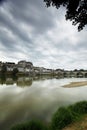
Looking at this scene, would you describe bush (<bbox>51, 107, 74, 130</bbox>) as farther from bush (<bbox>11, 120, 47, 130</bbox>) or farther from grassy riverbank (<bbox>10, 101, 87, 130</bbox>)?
bush (<bbox>11, 120, 47, 130</bbox>)

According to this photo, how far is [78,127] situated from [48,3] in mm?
7236

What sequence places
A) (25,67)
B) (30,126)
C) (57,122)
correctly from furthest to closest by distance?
(25,67) → (57,122) → (30,126)

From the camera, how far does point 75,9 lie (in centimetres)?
1088

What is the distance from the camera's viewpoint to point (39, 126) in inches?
400

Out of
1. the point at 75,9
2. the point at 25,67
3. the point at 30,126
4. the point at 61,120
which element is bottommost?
the point at 30,126

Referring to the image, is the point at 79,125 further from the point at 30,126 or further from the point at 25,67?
the point at 25,67

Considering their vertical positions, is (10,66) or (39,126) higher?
(10,66)

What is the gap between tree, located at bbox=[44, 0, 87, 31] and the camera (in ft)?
34.4

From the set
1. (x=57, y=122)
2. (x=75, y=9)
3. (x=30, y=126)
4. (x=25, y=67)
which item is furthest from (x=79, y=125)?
(x=25, y=67)

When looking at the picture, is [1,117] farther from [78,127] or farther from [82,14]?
[82,14]

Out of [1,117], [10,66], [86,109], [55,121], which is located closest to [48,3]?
[55,121]

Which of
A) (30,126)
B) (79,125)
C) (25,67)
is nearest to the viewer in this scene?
(30,126)

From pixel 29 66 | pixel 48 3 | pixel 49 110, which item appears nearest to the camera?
pixel 48 3

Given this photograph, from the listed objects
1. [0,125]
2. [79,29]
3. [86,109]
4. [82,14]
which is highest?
[82,14]
